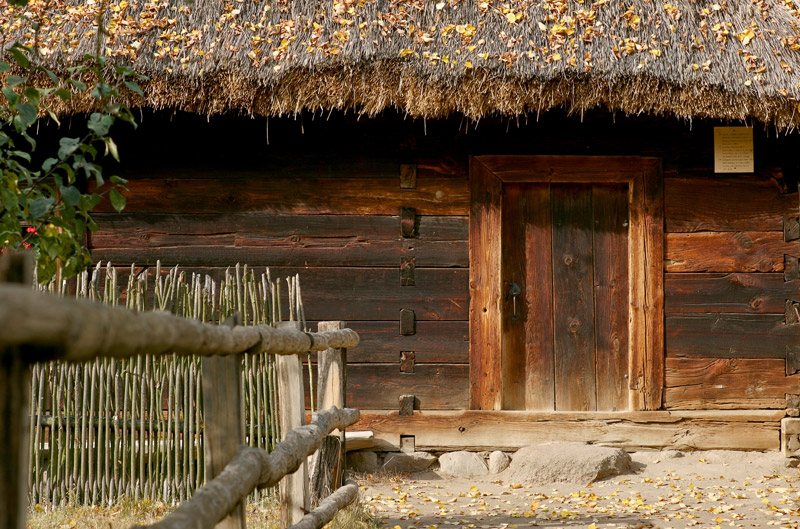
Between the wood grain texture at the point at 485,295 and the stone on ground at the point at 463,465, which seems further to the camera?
the wood grain texture at the point at 485,295

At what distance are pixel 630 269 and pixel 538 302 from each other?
27.8 inches

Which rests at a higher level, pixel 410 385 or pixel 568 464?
pixel 410 385

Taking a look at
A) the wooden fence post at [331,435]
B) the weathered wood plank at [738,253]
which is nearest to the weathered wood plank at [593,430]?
the weathered wood plank at [738,253]

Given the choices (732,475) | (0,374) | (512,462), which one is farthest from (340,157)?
(0,374)

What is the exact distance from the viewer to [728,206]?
5.81m

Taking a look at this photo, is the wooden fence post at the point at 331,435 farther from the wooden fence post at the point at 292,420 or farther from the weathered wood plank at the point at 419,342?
the weathered wood plank at the point at 419,342

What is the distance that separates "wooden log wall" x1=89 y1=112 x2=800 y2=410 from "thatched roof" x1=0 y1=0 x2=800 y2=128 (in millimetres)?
407

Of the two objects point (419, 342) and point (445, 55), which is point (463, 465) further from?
point (445, 55)

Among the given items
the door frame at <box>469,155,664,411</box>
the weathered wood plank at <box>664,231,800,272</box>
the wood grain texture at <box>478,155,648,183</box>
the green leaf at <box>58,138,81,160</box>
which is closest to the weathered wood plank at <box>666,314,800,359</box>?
the door frame at <box>469,155,664,411</box>

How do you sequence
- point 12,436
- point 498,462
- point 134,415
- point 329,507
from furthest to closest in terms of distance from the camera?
1. point 498,462
2. point 134,415
3. point 329,507
4. point 12,436

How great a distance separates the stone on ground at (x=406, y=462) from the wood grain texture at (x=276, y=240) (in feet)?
4.48

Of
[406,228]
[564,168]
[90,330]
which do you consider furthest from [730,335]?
[90,330]

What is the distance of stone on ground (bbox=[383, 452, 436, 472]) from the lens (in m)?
5.61

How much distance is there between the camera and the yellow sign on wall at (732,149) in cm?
579
